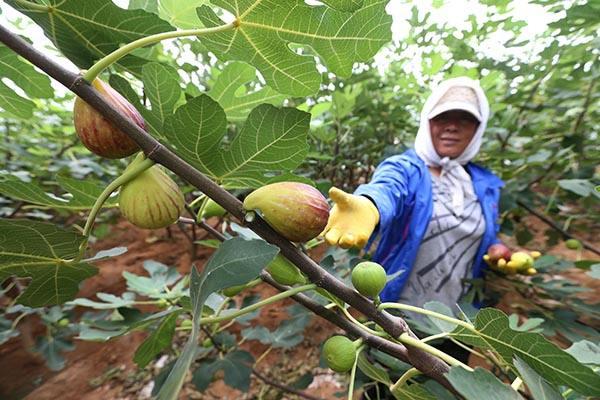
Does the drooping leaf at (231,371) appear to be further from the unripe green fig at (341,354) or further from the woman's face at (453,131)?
the woman's face at (453,131)

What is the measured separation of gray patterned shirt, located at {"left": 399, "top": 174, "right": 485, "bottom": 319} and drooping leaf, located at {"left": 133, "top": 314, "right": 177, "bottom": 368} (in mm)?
1168

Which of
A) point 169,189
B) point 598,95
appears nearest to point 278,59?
point 169,189

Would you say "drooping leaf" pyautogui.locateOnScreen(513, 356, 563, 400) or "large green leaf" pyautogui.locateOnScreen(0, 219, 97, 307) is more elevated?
"large green leaf" pyautogui.locateOnScreen(0, 219, 97, 307)

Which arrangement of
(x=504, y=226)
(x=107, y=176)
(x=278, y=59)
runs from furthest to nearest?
1. (x=107, y=176)
2. (x=504, y=226)
3. (x=278, y=59)

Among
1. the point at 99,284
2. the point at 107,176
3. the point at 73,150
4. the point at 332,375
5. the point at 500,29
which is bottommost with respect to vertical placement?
the point at 332,375

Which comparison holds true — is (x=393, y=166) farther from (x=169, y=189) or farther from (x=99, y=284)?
(x=99, y=284)

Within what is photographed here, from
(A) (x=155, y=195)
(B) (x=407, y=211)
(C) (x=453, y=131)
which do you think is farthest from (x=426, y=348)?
(C) (x=453, y=131)

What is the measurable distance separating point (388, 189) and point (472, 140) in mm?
683

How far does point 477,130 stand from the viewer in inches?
69.2

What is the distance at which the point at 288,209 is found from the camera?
550 mm

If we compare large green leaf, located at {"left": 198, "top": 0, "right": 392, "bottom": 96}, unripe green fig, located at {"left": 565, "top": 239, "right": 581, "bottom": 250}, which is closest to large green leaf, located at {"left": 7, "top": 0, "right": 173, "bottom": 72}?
large green leaf, located at {"left": 198, "top": 0, "right": 392, "bottom": 96}

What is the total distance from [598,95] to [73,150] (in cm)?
300

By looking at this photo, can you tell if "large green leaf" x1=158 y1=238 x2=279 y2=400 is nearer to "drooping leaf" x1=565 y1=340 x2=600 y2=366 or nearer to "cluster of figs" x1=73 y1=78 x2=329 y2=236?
"cluster of figs" x1=73 y1=78 x2=329 y2=236

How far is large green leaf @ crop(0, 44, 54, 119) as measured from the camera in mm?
697
